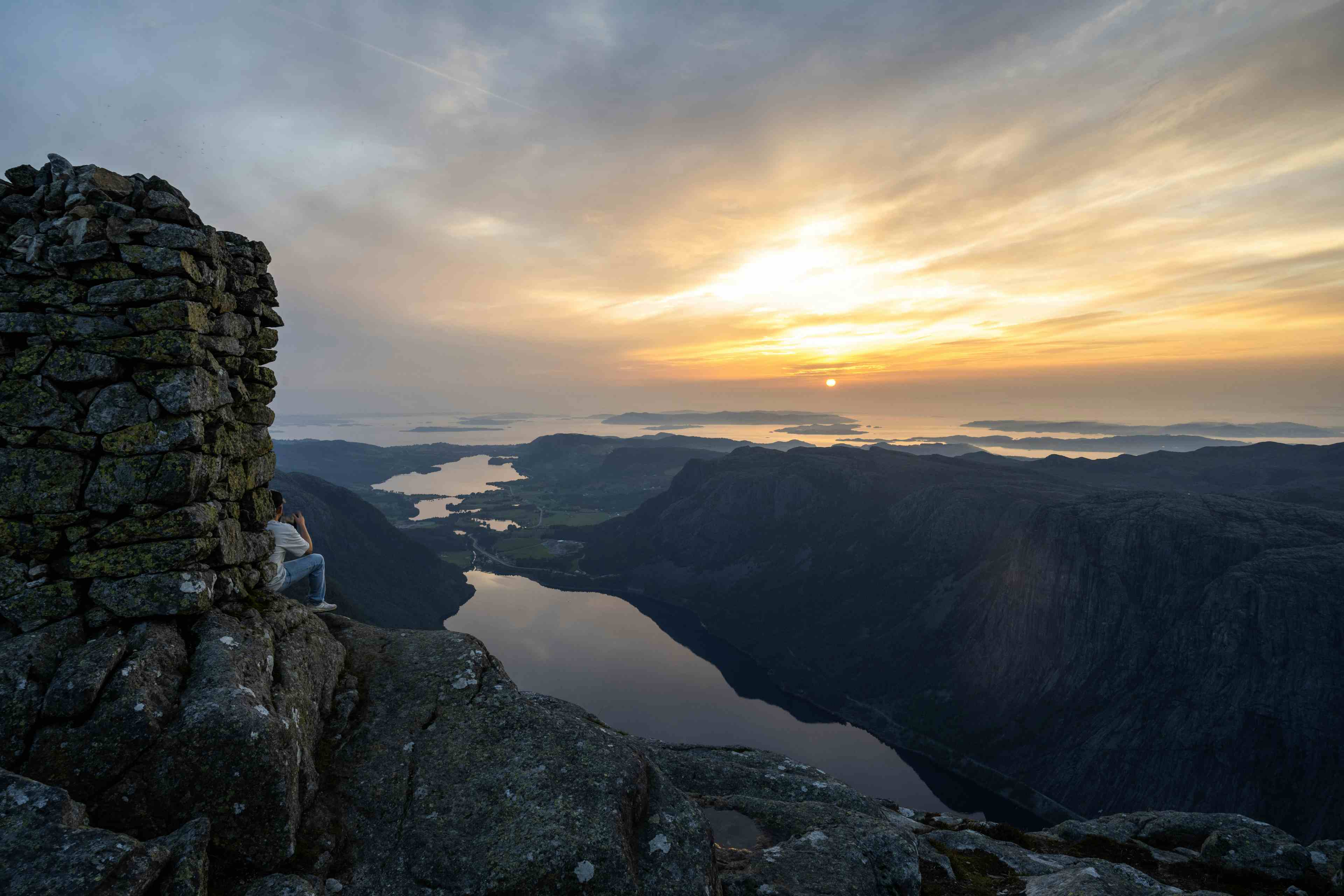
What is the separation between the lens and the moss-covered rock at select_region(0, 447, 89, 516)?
40.2 feet

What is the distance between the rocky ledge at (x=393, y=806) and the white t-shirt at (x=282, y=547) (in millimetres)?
1309

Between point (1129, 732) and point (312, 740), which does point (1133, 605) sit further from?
point (312, 740)

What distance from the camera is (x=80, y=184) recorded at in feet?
43.7

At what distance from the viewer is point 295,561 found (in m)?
18.7

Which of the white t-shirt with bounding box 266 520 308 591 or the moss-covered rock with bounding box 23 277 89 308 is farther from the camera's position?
the white t-shirt with bounding box 266 520 308 591

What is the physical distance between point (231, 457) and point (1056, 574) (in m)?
180

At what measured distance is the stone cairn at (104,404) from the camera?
40.3 feet

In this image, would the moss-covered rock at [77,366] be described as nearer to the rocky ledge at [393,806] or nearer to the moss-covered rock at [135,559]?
the moss-covered rock at [135,559]

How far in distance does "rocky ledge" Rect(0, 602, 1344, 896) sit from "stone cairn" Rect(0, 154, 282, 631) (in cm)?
124

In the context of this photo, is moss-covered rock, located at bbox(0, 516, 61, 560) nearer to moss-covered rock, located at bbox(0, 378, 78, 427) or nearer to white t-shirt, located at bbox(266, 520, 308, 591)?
moss-covered rock, located at bbox(0, 378, 78, 427)

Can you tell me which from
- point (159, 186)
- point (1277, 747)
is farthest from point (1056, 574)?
Result: point (159, 186)

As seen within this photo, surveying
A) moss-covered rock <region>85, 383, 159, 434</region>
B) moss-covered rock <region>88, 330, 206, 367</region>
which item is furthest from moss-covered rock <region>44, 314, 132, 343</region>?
moss-covered rock <region>85, 383, 159, 434</region>

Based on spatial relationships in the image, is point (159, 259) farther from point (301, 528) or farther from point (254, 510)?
point (301, 528)

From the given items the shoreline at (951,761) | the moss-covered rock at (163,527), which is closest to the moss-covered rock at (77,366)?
the moss-covered rock at (163,527)
